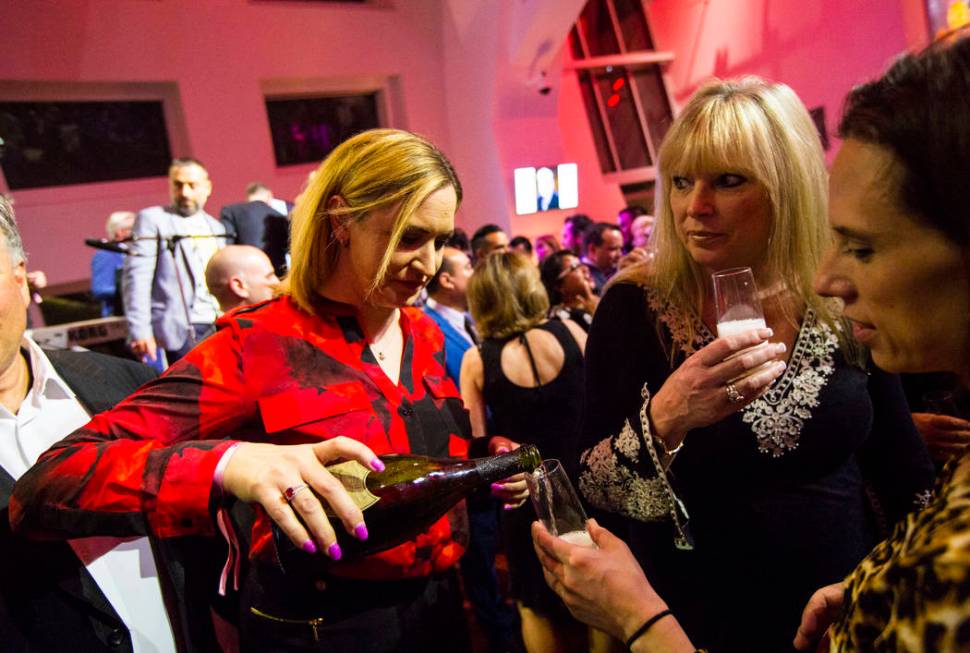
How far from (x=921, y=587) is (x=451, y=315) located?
318 centimetres

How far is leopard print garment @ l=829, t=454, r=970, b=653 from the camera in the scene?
563 millimetres

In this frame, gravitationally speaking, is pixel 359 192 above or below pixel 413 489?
above

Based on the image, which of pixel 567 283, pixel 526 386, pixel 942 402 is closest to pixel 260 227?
pixel 567 283

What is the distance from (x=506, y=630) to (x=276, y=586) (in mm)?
2225

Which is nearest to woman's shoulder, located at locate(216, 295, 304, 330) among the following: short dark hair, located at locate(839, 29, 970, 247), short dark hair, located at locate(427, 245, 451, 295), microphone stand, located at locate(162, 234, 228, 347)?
short dark hair, located at locate(839, 29, 970, 247)

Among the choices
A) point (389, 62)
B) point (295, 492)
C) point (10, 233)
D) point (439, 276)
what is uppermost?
point (389, 62)

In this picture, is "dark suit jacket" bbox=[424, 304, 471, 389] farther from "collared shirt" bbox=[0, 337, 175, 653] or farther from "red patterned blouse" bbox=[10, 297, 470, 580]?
"collared shirt" bbox=[0, 337, 175, 653]

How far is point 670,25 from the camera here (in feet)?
40.6

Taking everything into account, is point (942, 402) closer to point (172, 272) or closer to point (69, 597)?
point (69, 597)

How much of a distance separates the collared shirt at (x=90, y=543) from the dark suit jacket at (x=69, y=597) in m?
0.02

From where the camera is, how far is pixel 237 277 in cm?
286

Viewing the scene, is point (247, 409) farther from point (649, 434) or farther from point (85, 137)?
point (85, 137)

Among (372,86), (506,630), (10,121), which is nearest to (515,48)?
(372,86)

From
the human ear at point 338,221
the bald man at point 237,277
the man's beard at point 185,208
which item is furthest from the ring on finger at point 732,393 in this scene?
the man's beard at point 185,208
